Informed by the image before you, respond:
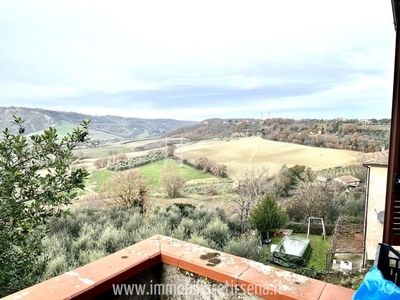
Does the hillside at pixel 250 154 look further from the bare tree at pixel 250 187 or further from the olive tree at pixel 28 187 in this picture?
the olive tree at pixel 28 187

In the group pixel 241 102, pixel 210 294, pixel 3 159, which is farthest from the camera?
pixel 241 102

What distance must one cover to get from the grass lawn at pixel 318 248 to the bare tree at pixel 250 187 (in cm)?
98

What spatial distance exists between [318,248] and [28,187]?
5292mm

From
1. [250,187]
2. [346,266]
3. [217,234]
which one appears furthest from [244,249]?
[250,187]

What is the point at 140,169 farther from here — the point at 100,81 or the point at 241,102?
the point at 241,102

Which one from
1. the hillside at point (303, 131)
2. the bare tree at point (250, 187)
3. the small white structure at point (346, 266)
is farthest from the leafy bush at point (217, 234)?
the hillside at point (303, 131)

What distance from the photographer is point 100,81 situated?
5016mm

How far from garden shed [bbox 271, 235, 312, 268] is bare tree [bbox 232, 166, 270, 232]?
4.19ft

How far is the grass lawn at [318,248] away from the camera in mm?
4716

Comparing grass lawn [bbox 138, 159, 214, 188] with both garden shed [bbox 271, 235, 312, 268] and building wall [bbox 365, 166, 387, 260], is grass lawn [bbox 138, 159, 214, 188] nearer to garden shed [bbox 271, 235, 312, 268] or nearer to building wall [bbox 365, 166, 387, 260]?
garden shed [bbox 271, 235, 312, 268]

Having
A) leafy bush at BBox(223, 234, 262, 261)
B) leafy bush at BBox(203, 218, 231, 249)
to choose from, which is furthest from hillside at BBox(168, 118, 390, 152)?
leafy bush at BBox(223, 234, 262, 261)

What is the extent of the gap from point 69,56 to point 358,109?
542 cm

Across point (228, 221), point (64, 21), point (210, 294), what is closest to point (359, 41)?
point (228, 221)

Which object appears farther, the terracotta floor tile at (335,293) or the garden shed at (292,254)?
the garden shed at (292,254)
